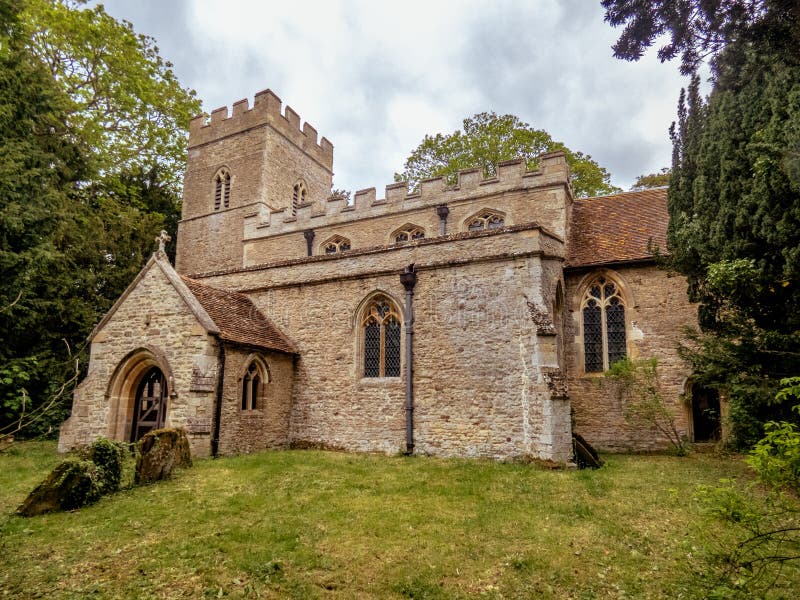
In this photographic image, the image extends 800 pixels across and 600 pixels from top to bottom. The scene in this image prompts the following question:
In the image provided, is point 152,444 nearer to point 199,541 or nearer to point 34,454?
point 199,541

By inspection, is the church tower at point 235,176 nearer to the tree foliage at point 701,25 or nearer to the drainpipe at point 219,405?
the drainpipe at point 219,405

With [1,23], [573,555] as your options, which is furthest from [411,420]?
[1,23]

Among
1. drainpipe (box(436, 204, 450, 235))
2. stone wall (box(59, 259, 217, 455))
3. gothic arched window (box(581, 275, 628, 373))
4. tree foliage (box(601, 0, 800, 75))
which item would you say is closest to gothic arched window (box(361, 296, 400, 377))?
stone wall (box(59, 259, 217, 455))

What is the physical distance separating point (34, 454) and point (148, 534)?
786cm

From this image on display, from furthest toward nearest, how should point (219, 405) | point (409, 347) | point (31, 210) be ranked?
point (31, 210) → point (409, 347) → point (219, 405)

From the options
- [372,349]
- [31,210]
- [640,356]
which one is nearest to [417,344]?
[372,349]

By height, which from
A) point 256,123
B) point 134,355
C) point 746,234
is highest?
point 256,123

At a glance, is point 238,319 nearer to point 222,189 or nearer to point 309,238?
point 309,238

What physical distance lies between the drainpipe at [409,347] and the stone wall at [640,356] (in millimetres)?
4388

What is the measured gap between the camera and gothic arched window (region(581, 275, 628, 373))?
1290 cm

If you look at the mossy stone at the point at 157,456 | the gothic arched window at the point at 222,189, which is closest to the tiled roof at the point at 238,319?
the mossy stone at the point at 157,456

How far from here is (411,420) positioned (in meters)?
11.2

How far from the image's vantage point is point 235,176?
2284 cm

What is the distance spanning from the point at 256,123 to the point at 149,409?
15.1 m
